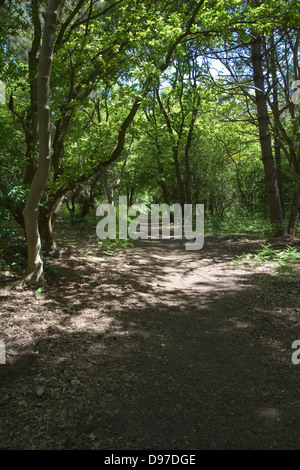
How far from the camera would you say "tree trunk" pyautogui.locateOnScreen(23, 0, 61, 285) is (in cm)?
421

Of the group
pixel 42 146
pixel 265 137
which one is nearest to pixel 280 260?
pixel 265 137

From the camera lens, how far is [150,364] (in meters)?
3.38

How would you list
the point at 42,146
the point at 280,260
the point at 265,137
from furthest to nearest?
the point at 265,137 → the point at 280,260 → the point at 42,146

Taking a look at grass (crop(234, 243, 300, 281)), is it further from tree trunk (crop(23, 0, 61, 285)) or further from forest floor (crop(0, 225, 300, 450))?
tree trunk (crop(23, 0, 61, 285))

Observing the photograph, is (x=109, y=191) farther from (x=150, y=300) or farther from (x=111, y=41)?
(x=150, y=300)

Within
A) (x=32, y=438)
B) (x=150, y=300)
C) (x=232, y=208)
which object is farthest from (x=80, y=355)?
(x=232, y=208)

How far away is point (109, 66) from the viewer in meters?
7.41

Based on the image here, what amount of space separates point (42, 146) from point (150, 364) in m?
3.42

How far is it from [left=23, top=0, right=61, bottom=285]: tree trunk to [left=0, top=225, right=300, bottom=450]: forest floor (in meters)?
0.56

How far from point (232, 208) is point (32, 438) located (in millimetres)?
18985

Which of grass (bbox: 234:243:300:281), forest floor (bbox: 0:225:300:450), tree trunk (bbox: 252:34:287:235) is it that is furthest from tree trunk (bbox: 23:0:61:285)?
tree trunk (bbox: 252:34:287:235)

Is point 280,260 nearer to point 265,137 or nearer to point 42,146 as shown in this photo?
point 265,137

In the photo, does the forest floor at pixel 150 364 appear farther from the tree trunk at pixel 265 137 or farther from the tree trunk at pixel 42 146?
the tree trunk at pixel 265 137

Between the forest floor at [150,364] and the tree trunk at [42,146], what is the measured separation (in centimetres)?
56
